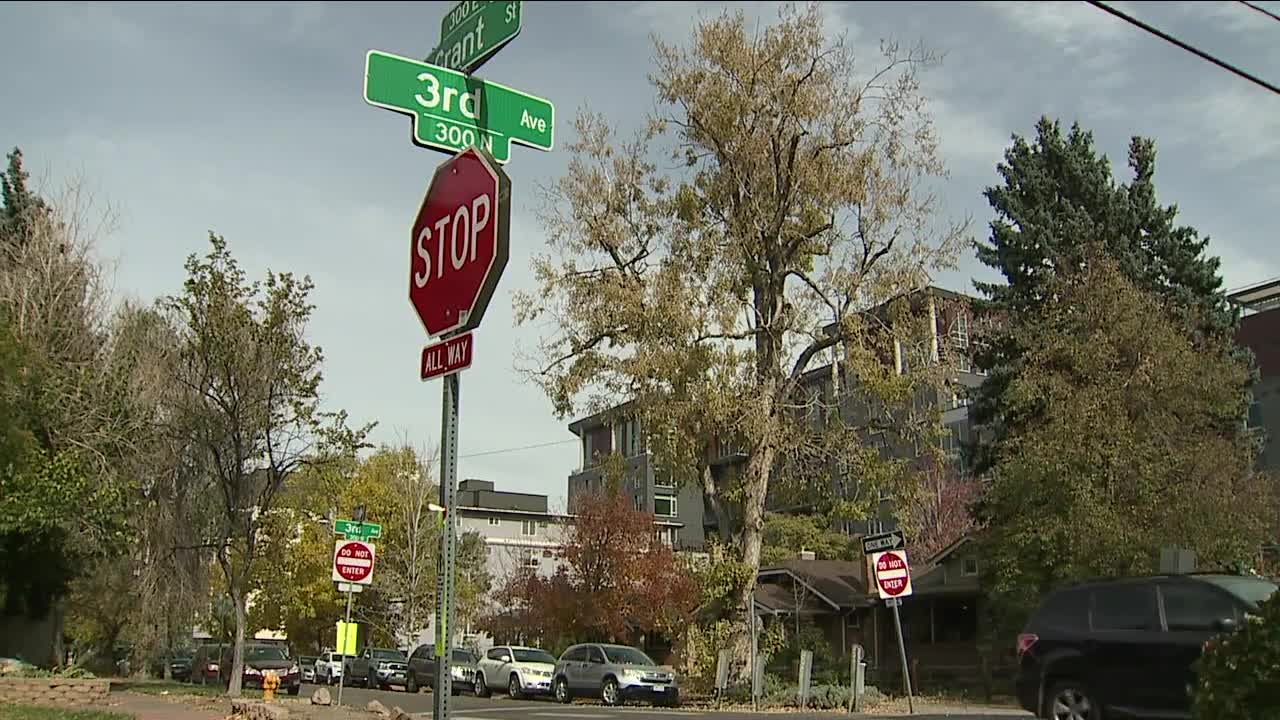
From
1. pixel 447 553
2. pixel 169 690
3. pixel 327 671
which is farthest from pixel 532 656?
pixel 447 553

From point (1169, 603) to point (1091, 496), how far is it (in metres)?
16.1

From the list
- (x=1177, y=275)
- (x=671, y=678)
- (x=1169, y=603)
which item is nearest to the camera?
(x=1169, y=603)

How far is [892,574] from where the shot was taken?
21766 millimetres

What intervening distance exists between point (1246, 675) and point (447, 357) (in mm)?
5548

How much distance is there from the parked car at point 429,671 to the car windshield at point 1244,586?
2975cm

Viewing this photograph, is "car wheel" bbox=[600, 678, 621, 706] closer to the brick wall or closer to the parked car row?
the parked car row

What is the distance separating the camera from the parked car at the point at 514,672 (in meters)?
36.8

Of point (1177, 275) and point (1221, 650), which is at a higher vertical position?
point (1177, 275)

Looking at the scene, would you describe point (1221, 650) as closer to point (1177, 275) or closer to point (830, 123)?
point (830, 123)

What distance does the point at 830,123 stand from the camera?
28.8 meters

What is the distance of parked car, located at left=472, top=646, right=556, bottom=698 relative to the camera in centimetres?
3681

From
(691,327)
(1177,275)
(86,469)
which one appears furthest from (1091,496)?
(86,469)

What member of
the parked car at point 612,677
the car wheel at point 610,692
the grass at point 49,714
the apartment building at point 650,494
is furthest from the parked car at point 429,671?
the apartment building at point 650,494

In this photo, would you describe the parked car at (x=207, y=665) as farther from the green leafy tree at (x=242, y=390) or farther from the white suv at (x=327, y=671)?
the green leafy tree at (x=242, y=390)
